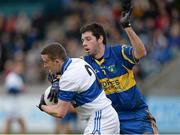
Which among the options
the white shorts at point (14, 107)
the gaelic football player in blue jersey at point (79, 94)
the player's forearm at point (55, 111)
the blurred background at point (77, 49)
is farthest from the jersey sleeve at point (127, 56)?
the white shorts at point (14, 107)

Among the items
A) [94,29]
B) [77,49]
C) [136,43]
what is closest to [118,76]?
[136,43]

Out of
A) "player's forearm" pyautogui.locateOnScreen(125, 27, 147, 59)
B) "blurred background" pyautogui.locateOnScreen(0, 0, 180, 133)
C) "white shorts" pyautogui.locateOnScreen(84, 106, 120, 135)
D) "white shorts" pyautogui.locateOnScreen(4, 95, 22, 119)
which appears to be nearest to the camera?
"white shorts" pyautogui.locateOnScreen(84, 106, 120, 135)

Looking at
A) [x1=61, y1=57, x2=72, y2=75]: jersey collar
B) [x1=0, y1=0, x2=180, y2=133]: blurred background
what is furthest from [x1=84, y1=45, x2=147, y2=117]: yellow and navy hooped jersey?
[x1=0, y1=0, x2=180, y2=133]: blurred background

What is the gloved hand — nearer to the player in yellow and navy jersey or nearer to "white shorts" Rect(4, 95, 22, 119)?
the player in yellow and navy jersey

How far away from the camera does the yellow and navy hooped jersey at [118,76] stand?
869 centimetres

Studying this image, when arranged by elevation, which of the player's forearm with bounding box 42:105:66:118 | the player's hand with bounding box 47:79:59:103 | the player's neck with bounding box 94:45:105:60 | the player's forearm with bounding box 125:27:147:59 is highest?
the player's forearm with bounding box 125:27:147:59

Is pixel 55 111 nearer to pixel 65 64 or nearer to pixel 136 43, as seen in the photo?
pixel 65 64

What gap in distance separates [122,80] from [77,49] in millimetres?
12180

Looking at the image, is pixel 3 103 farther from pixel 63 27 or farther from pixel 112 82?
pixel 112 82

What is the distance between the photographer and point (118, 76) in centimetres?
872

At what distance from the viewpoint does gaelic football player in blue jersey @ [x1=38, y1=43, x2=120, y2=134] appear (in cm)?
771

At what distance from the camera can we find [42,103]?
7.98m

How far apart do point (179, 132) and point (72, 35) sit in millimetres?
5347

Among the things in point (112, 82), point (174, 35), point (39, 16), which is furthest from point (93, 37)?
point (39, 16)
